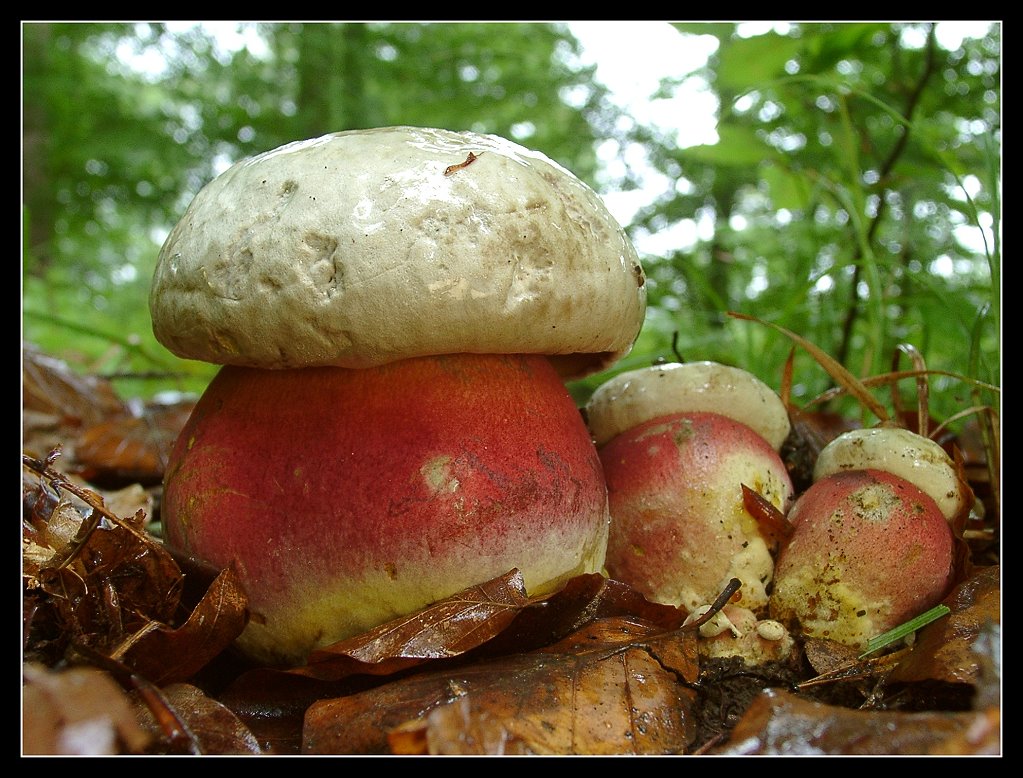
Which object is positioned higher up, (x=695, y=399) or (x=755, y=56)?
(x=755, y=56)

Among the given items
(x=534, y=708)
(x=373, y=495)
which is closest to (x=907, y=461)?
(x=534, y=708)

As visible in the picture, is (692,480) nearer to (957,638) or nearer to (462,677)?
(957,638)

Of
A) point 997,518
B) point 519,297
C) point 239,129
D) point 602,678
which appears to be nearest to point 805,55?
point 997,518

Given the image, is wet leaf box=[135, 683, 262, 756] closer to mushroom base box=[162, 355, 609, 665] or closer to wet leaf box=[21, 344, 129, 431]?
mushroom base box=[162, 355, 609, 665]

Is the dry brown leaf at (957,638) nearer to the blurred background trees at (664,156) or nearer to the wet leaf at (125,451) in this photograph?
the blurred background trees at (664,156)

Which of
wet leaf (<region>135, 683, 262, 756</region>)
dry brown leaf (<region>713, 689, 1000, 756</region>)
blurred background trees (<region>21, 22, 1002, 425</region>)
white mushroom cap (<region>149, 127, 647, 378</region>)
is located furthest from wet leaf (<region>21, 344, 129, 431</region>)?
dry brown leaf (<region>713, 689, 1000, 756</region>)

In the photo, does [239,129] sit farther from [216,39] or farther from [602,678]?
[602,678]
